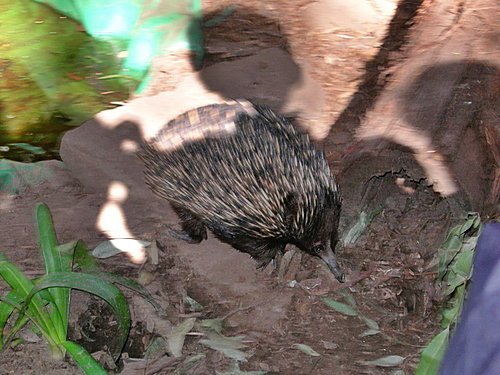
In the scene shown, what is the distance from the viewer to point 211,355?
408 cm

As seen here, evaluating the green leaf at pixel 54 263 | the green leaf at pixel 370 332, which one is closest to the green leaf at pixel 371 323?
the green leaf at pixel 370 332

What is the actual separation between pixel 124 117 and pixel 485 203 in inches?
81.9

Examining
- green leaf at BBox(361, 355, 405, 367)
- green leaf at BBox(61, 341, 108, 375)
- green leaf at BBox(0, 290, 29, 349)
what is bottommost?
green leaf at BBox(361, 355, 405, 367)

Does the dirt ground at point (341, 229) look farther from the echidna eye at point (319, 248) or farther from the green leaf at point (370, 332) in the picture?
the echidna eye at point (319, 248)

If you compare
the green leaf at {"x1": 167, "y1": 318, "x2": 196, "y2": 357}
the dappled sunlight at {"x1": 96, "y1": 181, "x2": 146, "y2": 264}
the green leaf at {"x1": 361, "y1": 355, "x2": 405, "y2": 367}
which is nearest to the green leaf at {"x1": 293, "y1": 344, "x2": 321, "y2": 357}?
the green leaf at {"x1": 361, "y1": 355, "x2": 405, "y2": 367}

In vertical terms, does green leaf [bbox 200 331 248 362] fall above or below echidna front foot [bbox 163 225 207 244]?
below

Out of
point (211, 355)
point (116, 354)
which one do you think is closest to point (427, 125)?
point (211, 355)

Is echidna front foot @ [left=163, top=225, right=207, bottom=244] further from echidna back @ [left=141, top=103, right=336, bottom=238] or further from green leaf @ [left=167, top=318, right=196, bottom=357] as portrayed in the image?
green leaf @ [left=167, top=318, right=196, bottom=357]

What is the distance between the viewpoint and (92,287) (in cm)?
369

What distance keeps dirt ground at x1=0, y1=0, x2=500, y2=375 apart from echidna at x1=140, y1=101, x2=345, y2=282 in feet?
0.66

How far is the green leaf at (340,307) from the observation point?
4305 millimetres

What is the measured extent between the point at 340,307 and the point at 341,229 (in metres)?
0.56

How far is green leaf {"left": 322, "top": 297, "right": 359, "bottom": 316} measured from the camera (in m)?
4.30

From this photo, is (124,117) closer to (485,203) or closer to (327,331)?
(327,331)
